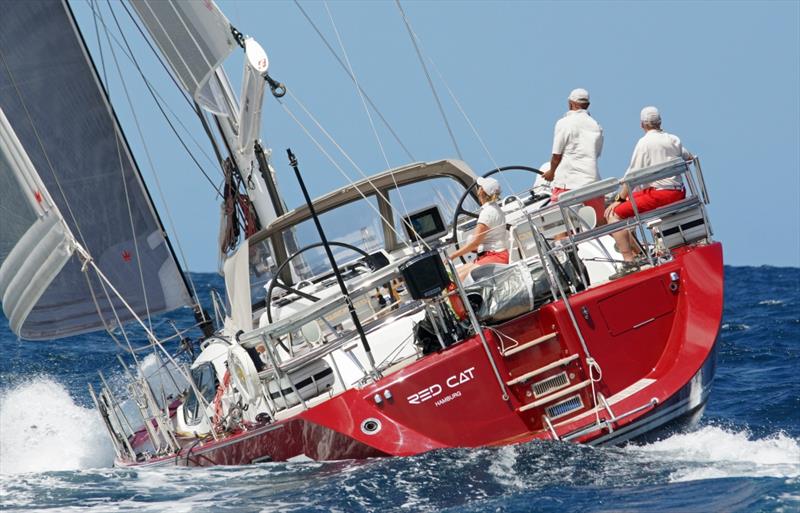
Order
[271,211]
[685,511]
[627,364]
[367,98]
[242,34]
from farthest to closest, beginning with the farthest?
[271,211] → [367,98] → [242,34] → [627,364] → [685,511]

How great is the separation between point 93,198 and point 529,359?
7045 mm

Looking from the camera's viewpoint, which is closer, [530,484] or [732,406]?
[530,484]

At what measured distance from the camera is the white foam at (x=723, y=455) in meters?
7.64

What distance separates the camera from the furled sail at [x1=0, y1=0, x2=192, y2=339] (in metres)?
13.8

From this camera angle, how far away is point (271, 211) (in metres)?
12.8

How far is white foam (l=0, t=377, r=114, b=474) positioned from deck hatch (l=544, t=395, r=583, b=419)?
569 cm

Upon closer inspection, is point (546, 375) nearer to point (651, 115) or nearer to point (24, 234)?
point (651, 115)

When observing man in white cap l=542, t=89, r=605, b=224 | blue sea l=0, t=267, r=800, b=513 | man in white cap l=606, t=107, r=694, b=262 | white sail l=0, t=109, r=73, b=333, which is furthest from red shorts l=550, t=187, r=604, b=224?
white sail l=0, t=109, r=73, b=333

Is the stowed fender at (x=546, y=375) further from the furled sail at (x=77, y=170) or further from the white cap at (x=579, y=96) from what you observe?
the furled sail at (x=77, y=170)

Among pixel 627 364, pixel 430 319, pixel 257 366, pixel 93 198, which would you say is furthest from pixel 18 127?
pixel 627 364

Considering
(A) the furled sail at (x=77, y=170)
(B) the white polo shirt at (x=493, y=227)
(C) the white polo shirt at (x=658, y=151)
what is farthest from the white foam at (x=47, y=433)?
(C) the white polo shirt at (x=658, y=151)

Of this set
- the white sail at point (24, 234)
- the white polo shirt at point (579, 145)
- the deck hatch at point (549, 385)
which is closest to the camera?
the deck hatch at point (549, 385)

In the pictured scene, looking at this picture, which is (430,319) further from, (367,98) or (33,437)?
(33,437)

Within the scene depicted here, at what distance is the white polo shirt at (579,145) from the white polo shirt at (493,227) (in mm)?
942
